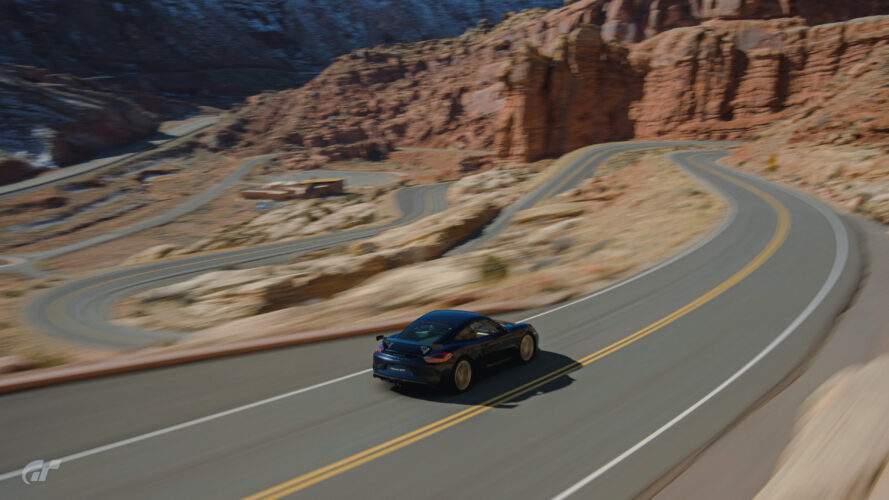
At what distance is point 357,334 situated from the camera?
1181 cm

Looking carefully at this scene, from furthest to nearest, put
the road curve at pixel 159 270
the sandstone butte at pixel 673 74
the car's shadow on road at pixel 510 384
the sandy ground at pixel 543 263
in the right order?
1. the sandstone butte at pixel 673 74
2. the road curve at pixel 159 270
3. the sandy ground at pixel 543 263
4. the car's shadow on road at pixel 510 384

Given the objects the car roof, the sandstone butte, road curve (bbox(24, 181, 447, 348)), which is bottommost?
road curve (bbox(24, 181, 447, 348))

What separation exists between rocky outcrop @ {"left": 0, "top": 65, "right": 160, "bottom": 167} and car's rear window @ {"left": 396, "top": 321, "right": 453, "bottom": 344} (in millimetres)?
91807

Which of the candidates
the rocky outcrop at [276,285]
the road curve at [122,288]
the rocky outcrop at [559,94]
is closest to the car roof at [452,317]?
the road curve at [122,288]

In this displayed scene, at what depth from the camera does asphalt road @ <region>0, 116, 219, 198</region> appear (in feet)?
243

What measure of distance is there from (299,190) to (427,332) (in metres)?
65.5

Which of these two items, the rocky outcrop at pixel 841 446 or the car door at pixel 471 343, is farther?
the car door at pixel 471 343

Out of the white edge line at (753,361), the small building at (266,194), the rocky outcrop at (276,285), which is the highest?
the white edge line at (753,361)

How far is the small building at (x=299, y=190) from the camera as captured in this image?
235 ft
